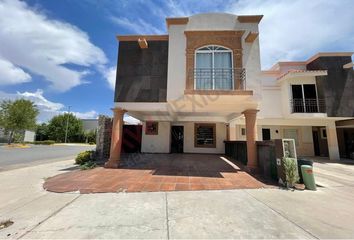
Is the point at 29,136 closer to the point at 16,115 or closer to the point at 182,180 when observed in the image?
the point at 16,115

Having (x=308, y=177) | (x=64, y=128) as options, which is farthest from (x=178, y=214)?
(x=64, y=128)

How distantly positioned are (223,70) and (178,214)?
7.52m

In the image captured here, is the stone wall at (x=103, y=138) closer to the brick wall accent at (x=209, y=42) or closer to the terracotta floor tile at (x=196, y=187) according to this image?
the brick wall accent at (x=209, y=42)

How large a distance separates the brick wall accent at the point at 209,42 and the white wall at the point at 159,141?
308 inches

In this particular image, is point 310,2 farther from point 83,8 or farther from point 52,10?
point 52,10

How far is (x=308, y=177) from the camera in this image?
6.50m

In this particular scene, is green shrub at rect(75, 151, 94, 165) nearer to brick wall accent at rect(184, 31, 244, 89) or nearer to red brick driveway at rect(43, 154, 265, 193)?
red brick driveway at rect(43, 154, 265, 193)

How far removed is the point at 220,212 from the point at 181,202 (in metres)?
1.15

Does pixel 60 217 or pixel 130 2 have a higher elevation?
pixel 130 2

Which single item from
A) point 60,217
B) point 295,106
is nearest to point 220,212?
point 60,217

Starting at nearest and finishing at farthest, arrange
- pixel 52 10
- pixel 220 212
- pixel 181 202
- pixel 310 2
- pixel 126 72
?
pixel 220 212
pixel 181 202
pixel 310 2
pixel 52 10
pixel 126 72

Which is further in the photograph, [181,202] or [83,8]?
[83,8]

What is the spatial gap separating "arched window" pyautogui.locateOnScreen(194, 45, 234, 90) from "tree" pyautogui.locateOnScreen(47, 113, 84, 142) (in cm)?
4432

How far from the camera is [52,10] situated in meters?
8.48
